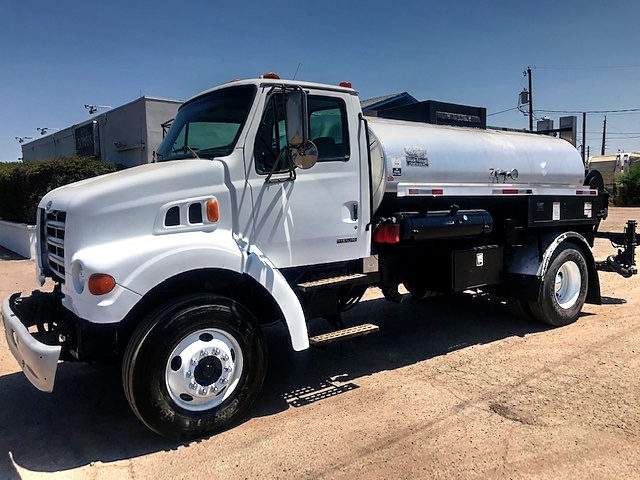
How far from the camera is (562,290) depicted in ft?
24.0

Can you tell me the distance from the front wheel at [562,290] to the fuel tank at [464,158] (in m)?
0.95

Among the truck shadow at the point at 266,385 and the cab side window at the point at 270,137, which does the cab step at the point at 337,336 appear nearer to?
the truck shadow at the point at 266,385

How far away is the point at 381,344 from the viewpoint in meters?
6.37

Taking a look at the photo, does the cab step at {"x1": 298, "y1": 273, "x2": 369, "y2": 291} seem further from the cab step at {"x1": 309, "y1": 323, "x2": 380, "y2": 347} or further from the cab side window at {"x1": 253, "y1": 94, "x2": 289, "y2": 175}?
the cab side window at {"x1": 253, "y1": 94, "x2": 289, "y2": 175}

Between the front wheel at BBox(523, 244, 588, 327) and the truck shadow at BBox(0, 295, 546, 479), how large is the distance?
243 millimetres

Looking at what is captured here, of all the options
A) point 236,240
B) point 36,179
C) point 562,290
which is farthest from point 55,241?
point 36,179

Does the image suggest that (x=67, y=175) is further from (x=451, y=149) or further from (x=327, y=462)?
(x=327, y=462)

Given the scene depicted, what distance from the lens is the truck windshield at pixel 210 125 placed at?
4.52 meters

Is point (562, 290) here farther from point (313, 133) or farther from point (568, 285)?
point (313, 133)

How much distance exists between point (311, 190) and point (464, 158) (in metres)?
2.16

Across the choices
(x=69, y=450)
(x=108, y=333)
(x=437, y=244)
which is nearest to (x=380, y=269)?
(x=437, y=244)

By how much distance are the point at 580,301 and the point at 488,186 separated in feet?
7.63

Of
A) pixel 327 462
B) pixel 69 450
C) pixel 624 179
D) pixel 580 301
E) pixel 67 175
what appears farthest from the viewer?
pixel 624 179

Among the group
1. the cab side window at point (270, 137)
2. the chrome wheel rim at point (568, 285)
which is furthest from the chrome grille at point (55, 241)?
the chrome wheel rim at point (568, 285)
